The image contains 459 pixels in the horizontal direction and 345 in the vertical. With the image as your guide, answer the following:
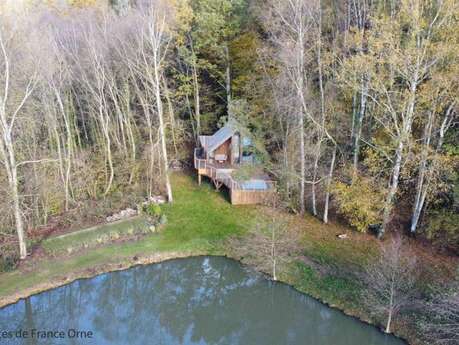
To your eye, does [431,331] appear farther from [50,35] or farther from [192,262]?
[50,35]

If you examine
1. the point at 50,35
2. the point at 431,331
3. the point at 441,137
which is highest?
the point at 50,35

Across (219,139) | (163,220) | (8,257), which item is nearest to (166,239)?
(163,220)

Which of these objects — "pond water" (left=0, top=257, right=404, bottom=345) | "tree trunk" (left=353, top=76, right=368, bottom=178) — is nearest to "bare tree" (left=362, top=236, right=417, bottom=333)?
"pond water" (left=0, top=257, right=404, bottom=345)

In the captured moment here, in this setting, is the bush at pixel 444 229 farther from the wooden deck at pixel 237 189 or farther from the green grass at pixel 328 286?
the wooden deck at pixel 237 189

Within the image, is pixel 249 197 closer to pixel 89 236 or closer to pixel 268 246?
pixel 268 246

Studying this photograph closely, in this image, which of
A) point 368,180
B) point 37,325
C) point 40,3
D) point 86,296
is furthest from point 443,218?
point 40,3

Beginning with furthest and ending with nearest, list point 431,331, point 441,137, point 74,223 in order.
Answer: point 74,223 → point 441,137 → point 431,331

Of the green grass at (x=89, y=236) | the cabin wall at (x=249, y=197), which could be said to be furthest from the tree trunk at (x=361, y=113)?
the green grass at (x=89, y=236)
